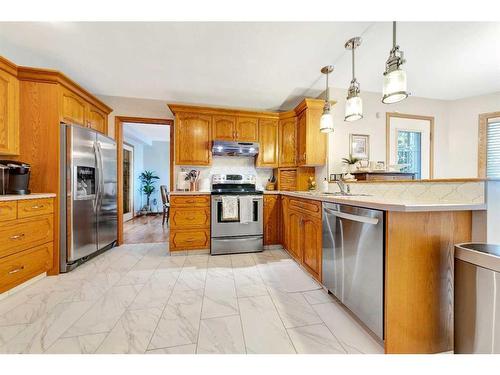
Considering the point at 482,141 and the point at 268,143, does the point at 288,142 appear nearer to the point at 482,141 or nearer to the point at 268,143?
the point at 268,143

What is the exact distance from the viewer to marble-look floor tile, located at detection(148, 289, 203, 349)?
4.16 feet

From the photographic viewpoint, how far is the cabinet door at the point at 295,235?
2.43m

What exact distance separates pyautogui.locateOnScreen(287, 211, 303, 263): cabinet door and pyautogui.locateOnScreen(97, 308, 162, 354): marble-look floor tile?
159cm

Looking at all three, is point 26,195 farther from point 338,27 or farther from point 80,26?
point 338,27

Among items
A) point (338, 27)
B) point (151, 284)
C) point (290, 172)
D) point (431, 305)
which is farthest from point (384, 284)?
point (290, 172)

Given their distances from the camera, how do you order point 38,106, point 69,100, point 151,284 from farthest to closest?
point 69,100 < point 38,106 < point 151,284

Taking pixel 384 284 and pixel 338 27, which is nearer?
pixel 384 284

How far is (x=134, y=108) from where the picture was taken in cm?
332

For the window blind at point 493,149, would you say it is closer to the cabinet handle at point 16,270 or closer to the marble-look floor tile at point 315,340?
the marble-look floor tile at point 315,340

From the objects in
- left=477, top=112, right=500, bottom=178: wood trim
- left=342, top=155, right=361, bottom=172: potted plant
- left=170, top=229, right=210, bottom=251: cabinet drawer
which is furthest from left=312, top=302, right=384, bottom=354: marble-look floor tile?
left=477, top=112, right=500, bottom=178: wood trim

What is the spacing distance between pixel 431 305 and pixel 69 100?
149 inches

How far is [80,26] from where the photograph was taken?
1808 millimetres

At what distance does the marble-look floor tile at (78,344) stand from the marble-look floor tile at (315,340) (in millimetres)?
1219

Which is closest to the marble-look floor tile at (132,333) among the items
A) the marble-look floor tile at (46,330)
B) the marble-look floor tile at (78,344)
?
the marble-look floor tile at (78,344)
